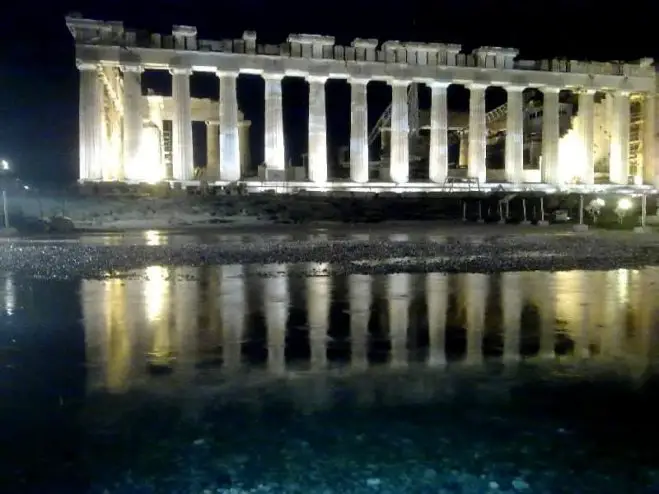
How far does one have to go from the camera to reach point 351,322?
12.3 metres

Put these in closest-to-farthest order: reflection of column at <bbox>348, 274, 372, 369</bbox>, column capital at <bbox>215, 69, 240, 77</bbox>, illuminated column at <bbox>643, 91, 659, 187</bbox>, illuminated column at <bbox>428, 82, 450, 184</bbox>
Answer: reflection of column at <bbox>348, 274, 372, 369</bbox>
column capital at <bbox>215, 69, 240, 77</bbox>
illuminated column at <bbox>428, 82, 450, 184</bbox>
illuminated column at <bbox>643, 91, 659, 187</bbox>

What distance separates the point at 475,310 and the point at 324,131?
155 ft

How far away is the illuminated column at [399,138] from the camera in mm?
60000

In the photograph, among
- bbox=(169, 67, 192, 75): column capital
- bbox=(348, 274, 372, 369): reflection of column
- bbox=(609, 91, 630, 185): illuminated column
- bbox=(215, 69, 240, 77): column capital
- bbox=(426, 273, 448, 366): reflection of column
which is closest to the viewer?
bbox=(348, 274, 372, 369): reflection of column

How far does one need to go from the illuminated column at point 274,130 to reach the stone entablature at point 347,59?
4.63 feet

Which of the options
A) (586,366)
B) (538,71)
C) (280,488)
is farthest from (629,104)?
(280,488)

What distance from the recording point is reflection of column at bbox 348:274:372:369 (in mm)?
9766

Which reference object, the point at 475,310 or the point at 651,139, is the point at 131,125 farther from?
the point at 651,139

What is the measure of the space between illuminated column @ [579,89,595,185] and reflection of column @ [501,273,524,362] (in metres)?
51.2

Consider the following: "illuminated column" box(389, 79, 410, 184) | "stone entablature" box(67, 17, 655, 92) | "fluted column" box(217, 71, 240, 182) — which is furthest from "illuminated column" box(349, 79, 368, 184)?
"fluted column" box(217, 71, 240, 182)

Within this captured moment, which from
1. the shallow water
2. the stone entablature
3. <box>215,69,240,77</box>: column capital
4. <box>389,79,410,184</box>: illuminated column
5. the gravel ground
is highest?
the stone entablature

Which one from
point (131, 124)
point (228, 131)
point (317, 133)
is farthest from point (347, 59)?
point (131, 124)

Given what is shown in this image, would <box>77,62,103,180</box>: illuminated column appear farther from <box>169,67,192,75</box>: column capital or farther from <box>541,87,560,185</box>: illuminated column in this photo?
<box>541,87,560,185</box>: illuminated column

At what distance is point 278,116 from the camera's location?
58469mm
